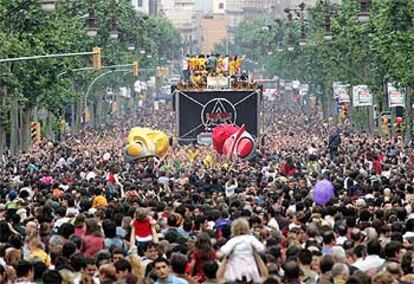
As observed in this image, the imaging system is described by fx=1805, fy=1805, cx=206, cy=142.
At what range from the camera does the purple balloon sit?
96.1ft

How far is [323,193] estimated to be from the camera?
97.5ft

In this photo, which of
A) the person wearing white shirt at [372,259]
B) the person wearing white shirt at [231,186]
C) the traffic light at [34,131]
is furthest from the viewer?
the traffic light at [34,131]

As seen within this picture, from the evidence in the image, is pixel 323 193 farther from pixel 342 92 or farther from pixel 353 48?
pixel 342 92

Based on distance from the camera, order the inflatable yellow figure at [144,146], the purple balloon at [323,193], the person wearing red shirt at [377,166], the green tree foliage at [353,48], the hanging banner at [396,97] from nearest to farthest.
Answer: the purple balloon at [323,193] < the person wearing red shirt at [377,166] < the inflatable yellow figure at [144,146] < the green tree foliage at [353,48] < the hanging banner at [396,97]

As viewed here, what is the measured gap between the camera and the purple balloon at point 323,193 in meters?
29.3

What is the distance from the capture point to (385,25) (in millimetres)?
57188

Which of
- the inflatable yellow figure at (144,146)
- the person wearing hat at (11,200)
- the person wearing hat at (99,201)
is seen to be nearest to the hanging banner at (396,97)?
the inflatable yellow figure at (144,146)

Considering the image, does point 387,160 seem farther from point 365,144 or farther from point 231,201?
point 231,201

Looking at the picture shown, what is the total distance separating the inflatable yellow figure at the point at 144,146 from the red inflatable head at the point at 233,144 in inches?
78.3

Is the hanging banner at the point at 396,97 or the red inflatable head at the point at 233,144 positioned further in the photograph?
the hanging banner at the point at 396,97

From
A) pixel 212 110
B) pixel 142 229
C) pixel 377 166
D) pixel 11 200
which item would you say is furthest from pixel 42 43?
pixel 142 229

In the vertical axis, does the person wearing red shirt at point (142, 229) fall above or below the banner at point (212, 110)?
above

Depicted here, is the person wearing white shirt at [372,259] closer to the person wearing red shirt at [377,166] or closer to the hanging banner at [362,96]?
the person wearing red shirt at [377,166]

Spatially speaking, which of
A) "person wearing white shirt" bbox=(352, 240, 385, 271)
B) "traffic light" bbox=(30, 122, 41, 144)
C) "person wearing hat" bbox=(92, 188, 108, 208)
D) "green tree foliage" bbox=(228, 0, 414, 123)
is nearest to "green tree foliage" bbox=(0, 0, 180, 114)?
"traffic light" bbox=(30, 122, 41, 144)
